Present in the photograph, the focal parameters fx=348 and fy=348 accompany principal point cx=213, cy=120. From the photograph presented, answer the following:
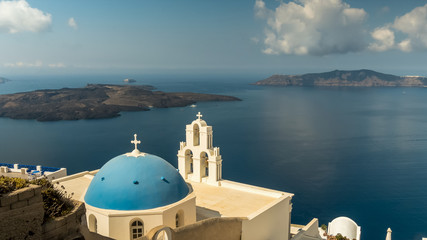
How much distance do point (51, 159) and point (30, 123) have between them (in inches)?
1487

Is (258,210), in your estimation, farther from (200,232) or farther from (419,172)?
(419,172)

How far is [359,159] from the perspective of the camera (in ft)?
165

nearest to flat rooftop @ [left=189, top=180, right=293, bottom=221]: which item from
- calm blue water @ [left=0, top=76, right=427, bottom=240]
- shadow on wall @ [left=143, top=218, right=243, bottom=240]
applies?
shadow on wall @ [left=143, top=218, right=243, bottom=240]

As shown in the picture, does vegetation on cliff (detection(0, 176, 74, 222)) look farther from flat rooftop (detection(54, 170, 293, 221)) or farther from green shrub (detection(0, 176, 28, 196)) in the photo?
flat rooftop (detection(54, 170, 293, 221))

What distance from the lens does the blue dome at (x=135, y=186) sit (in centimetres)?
1117

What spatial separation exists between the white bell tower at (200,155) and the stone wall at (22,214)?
12.3 m

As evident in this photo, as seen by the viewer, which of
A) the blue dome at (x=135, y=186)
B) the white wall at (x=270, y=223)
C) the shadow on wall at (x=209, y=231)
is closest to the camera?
the shadow on wall at (x=209, y=231)

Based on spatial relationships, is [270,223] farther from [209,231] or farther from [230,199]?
[209,231]

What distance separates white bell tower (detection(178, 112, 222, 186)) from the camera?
1736 cm

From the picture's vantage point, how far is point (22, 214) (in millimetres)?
4934

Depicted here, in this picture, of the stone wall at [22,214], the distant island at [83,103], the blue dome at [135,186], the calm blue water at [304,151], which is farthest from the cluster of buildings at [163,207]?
the distant island at [83,103]

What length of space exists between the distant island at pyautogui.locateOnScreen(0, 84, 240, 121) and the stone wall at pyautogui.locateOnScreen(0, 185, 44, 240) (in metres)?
88.0

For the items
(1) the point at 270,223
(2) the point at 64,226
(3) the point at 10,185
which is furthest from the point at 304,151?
(3) the point at 10,185

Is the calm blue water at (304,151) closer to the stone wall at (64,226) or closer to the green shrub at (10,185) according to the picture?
the stone wall at (64,226)
